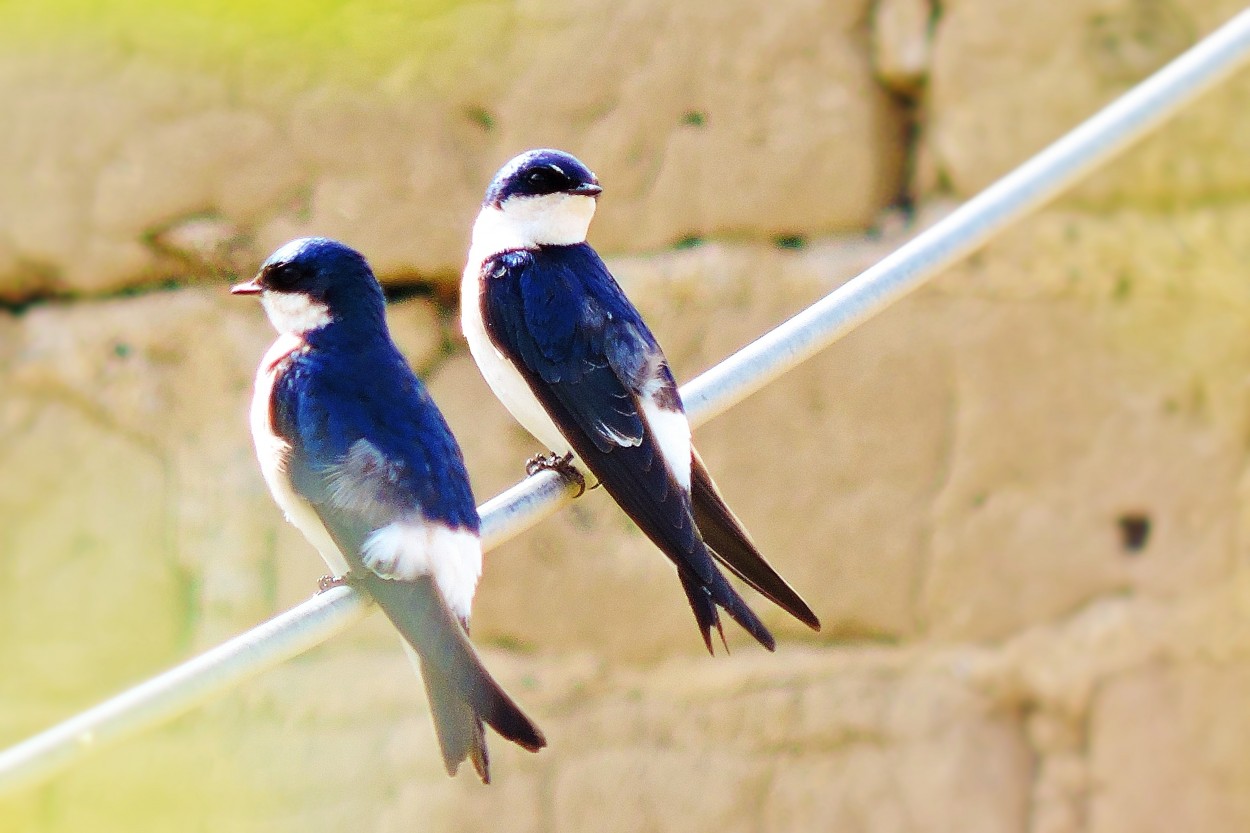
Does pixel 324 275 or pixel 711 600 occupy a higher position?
pixel 324 275

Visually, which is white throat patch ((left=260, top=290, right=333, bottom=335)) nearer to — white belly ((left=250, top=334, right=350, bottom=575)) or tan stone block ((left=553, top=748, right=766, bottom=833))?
white belly ((left=250, top=334, right=350, bottom=575))

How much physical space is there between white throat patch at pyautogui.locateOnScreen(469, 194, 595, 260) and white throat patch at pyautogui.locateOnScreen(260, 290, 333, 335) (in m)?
0.23

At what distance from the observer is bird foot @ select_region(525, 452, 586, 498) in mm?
1935

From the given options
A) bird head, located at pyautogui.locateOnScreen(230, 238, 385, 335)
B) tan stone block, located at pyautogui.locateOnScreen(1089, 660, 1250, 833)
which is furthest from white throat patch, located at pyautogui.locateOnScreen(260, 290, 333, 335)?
tan stone block, located at pyautogui.locateOnScreen(1089, 660, 1250, 833)

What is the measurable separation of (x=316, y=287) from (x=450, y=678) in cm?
54

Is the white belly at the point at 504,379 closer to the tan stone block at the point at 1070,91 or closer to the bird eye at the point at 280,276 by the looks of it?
the bird eye at the point at 280,276

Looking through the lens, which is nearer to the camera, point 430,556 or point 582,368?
point 430,556

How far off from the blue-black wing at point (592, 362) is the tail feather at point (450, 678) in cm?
24

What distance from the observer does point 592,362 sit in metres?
1.88

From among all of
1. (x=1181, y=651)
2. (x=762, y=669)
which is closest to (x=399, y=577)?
(x=762, y=669)

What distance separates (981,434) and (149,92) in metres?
1.07

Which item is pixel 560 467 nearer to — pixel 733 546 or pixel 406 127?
pixel 733 546

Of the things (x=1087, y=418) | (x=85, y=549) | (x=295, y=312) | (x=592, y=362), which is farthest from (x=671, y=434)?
(x=85, y=549)

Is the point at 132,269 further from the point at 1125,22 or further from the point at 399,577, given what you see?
the point at 1125,22
